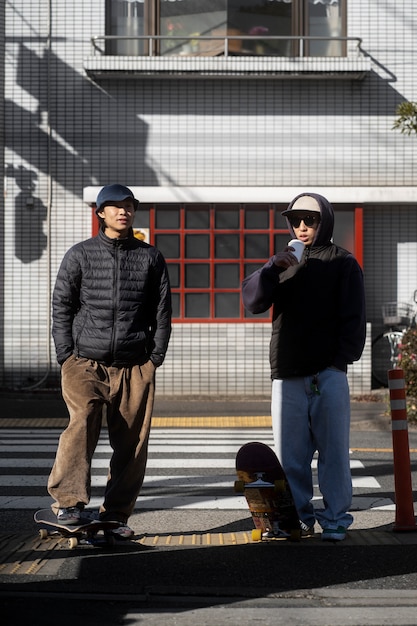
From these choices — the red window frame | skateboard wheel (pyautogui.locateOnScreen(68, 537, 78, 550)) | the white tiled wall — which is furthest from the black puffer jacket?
the red window frame

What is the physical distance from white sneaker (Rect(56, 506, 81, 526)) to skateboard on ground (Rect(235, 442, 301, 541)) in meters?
0.83

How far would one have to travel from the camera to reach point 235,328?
16000 millimetres

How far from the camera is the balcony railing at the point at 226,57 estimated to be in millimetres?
15883

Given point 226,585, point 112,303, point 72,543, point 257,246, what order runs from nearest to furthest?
1. point 226,585
2. point 72,543
3. point 112,303
4. point 257,246

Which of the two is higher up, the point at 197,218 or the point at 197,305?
the point at 197,218

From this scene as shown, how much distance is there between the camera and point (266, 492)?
238 inches

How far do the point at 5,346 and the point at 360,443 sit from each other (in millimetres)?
6759

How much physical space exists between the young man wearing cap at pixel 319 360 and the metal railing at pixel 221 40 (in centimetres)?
1033

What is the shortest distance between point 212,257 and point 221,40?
300 cm

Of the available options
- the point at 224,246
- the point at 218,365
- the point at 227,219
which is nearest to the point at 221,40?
the point at 227,219

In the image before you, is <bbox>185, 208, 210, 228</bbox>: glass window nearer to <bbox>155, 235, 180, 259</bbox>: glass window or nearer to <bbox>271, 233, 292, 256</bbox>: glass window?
<bbox>155, 235, 180, 259</bbox>: glass window

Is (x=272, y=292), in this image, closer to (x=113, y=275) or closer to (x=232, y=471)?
(x=113, y=275)

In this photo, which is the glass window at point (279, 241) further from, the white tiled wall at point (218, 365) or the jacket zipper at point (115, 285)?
the jacket zipper at point (115, 285)

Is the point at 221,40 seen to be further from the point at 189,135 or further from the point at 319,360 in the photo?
the point at 319,360
